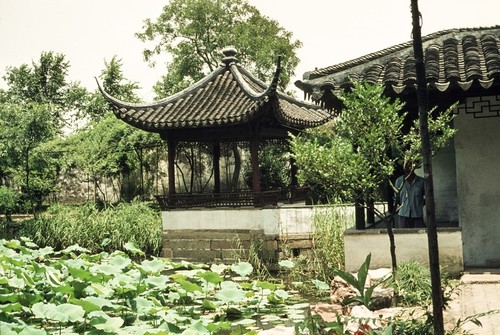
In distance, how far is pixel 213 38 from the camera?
2280 centimetres

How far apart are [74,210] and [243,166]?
18.3 feet

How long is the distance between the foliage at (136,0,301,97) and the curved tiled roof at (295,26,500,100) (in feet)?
45.1

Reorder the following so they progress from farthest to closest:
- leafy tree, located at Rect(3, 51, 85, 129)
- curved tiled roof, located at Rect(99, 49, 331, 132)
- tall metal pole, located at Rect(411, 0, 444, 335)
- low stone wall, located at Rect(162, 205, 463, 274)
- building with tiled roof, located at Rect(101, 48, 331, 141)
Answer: leafy tree, located at Rect(3, 51, 85, 129)
building with tiled roof, located at Rect(101, 48, 331, 141)
curved tiled roof, located at Rect(99, 49, 331, 132)
low stone wall, located at Rect(162, 205, 463, 274)
tall metal pole, located at Rect(411, 0, 444, 335)

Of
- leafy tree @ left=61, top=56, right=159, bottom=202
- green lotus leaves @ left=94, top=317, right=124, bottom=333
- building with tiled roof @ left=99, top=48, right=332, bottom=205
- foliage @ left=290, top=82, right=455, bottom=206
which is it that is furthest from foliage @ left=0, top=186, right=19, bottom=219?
foliage @ left=290, top=82, right=455, bottom=206

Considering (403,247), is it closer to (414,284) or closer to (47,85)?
(414,284)

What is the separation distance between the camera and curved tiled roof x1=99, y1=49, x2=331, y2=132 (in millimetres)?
11977

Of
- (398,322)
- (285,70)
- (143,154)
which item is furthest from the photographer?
(285,70)

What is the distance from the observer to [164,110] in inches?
520

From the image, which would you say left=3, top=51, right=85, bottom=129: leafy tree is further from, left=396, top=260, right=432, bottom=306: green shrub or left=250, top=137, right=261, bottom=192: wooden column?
left=396, top=260, right=432, bottom=306: green shrub

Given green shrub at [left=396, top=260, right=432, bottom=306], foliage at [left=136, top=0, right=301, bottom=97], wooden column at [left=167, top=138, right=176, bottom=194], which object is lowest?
green shrub at [left=396, top=260, right=432, bottom=306]

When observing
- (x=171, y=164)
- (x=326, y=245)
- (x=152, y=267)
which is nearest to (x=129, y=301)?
(x=152, y=267)

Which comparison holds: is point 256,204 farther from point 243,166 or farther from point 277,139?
point 243,166

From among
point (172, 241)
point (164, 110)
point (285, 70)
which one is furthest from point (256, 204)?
point (285, 70)

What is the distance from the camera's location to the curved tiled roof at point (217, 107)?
39.3ft
